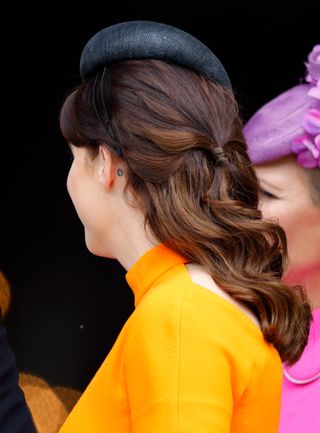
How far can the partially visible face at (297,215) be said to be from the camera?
1.89m

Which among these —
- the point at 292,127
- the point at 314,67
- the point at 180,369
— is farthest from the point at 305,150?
the point at 180,369

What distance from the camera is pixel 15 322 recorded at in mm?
2309

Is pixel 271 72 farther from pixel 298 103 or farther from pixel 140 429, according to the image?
pixel 140 429

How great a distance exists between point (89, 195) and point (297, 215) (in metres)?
0.72

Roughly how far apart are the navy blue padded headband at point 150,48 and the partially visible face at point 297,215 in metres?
0.61

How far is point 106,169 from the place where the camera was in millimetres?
1283

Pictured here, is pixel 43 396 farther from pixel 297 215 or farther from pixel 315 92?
pixel 315 92

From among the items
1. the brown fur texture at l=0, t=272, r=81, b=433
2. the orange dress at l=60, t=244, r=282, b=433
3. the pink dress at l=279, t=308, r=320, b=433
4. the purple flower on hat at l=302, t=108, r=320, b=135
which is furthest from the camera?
the brown fur texture at l=0, t=272, r=81, b=433

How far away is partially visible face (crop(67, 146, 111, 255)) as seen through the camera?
4.30ft

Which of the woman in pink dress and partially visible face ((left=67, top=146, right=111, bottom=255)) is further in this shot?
the woman in pink dress

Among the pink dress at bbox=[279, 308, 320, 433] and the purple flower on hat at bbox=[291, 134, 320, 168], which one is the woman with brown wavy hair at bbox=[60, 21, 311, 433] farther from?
the purple flower on hat at bbox=[291, 134, 320, 168]

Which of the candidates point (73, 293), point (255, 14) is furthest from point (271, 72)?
point (73, 293)

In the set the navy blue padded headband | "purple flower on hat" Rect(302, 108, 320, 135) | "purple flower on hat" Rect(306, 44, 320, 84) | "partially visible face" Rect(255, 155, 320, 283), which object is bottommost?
"partially visible face" Rect(255, 155, 320, 283)

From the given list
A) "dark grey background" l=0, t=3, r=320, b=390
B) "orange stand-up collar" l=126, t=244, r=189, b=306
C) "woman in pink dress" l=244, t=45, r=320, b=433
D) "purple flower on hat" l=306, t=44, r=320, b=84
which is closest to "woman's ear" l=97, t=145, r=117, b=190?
"orange stand-up collar" l=126, t=244, r=189, b=306
